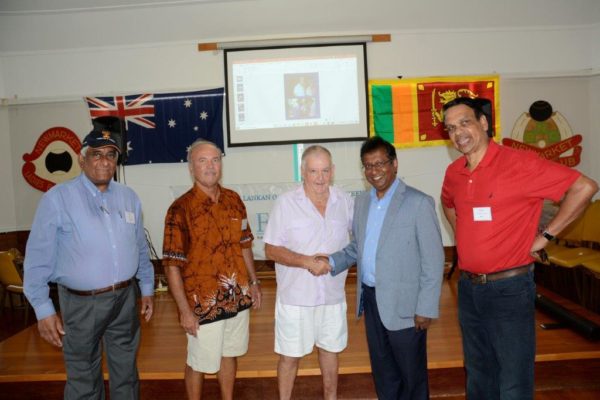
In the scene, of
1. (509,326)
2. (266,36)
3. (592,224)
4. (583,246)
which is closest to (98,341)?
(509,326)

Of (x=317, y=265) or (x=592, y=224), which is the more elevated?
(x=317, y=265)

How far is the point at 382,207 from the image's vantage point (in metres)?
2.15

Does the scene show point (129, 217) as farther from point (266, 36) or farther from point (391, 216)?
point (266, 36)

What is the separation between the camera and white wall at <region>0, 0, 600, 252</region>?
5492 mm

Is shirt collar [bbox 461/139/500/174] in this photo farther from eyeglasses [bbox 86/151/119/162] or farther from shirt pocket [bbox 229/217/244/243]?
eyeglasses [bbox 86/151/119/162]

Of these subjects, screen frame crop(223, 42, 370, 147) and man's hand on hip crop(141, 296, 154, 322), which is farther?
screen frame crop(223, 42, 370, 147)

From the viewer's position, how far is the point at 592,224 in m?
4.57

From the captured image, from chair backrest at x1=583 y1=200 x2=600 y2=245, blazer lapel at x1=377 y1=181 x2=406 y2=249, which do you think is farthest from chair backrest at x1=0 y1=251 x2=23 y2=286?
chair backrest at x1=583 y1=200 x2=600 y2=245

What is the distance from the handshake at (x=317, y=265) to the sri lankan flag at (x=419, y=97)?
3624 mm

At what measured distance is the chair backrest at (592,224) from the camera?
451 cm

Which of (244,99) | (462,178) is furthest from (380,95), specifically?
(462,178)

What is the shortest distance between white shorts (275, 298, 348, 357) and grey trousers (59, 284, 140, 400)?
31.4 inches

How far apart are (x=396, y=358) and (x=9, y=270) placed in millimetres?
4328

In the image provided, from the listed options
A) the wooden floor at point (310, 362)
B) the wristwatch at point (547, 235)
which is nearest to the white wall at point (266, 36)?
the wooden floor at point (310, 362)
